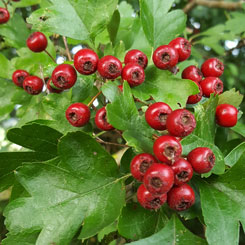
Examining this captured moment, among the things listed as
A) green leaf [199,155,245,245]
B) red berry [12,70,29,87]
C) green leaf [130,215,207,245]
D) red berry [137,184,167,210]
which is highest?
red berry [12,70,29,87]

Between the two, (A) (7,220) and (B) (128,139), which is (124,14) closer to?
(B) (128,139)

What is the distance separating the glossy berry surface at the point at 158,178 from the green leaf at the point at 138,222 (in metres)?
0.23

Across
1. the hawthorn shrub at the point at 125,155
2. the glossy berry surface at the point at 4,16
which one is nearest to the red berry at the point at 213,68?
the hawthorn shrub at the point at 125,155

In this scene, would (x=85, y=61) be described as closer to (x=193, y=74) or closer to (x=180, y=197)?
(x=193, y=74)

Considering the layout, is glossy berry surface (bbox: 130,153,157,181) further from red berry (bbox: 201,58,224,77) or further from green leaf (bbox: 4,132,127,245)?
red berry (bbox: 201,58,224,77)

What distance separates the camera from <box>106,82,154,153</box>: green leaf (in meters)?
0.85

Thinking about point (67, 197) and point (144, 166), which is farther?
point (67, 197)

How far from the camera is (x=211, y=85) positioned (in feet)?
3.47

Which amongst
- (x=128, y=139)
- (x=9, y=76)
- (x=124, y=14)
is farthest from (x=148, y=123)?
(x=124, y=14)

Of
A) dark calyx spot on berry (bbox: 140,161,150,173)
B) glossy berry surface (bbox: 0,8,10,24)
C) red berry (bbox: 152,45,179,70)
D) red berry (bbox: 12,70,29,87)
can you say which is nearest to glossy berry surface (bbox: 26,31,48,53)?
red berry (bbox: 12,70,29,87)

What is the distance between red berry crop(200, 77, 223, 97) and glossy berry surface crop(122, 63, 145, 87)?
0.24 m

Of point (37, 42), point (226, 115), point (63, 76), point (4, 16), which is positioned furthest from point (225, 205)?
point (4, 16)

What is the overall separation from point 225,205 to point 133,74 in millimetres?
469

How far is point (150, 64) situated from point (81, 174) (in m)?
0.46
